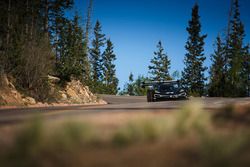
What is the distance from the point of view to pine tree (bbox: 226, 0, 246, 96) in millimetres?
33219

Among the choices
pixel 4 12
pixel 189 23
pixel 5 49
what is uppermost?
pixel 189 23

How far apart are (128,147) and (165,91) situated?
1963cm

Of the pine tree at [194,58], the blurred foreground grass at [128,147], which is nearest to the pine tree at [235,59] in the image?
the pine tree at [194,58]

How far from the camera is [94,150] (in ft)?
8.32

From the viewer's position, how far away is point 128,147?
2625 mm

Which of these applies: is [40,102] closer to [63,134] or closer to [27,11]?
[27,11]

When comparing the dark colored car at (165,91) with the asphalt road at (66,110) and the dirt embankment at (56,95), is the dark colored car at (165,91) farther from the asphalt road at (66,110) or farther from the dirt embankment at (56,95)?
the asphalt road at (66,110)

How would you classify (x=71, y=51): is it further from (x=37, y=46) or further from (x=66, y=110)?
(x=66, y=110)

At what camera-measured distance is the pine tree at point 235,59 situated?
109ft

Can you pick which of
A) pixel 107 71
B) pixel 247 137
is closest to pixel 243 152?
pixel 247 137

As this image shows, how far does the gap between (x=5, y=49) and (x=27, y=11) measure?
6.00 m

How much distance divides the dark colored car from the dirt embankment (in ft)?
17.1

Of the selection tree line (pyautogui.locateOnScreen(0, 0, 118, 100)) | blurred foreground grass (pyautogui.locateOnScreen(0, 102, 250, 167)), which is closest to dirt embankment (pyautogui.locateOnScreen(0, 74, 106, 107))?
tree line (pyautogui.locateOnScreen(0, 0, 118, 100))

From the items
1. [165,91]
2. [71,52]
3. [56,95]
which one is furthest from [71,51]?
[165,91]
